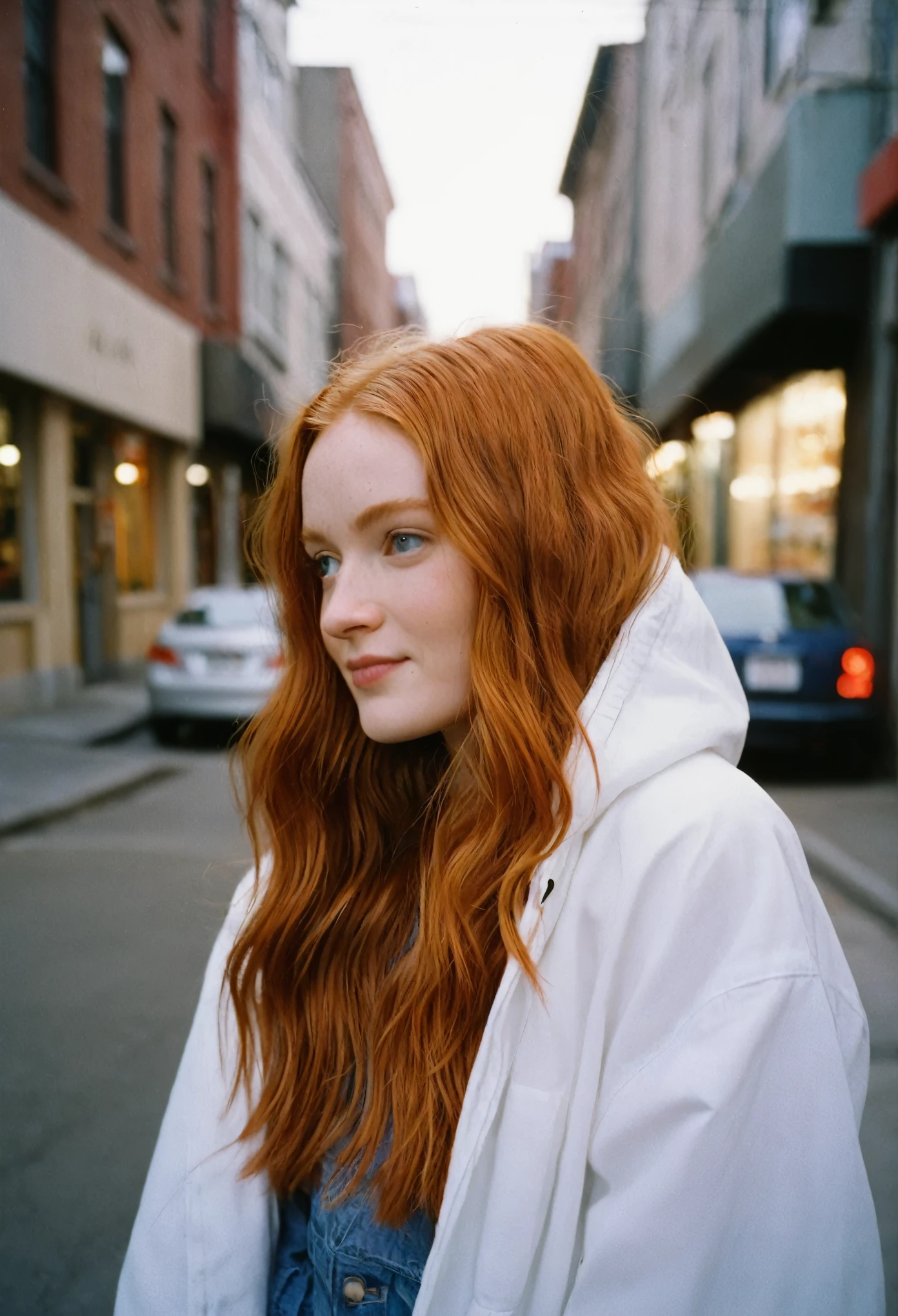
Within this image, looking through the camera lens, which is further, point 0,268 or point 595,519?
point 0,268

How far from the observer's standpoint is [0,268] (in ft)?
4.62

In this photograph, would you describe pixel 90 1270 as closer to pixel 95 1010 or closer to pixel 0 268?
pixel 95 1010

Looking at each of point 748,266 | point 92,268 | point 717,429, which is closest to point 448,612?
point 92,268

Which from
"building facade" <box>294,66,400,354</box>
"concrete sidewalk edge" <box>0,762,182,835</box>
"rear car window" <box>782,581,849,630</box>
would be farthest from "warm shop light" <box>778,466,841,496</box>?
"building facade" <box>294,66,400,354</box>

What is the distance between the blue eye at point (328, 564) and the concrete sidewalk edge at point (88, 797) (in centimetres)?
86

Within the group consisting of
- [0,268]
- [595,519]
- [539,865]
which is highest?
[0,268]

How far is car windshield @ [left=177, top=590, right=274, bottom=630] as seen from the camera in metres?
8.21

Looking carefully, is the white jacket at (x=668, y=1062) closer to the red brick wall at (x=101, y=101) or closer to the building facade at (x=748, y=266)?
the building facade at (x=748, y=266)

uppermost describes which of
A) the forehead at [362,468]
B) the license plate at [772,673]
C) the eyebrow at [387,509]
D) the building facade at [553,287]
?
the building facade at [553,287]

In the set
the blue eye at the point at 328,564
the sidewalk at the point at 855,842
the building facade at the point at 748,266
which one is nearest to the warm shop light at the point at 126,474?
the building facade at the point at 748,266

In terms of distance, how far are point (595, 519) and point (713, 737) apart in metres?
0.26

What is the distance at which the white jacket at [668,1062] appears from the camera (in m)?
0.80

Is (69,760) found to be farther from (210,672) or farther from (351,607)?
(210,672)

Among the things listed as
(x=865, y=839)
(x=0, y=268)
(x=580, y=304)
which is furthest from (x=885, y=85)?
(x=0, y=268)
